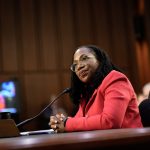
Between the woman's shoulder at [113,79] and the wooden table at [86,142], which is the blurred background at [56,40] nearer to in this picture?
the woman's shoulder at [113,79]

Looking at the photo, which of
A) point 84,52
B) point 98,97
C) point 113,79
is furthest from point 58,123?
point 84,52

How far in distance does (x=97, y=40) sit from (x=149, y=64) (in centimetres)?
124

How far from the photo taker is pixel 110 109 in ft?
6.24

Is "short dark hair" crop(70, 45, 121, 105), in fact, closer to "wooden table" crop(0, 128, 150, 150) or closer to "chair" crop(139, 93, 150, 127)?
"chair" crop(139, 93, 150, 127)

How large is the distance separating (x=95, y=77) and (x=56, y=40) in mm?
4289

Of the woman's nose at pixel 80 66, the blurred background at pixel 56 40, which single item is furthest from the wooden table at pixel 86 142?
the blurred background at pixel 56 40

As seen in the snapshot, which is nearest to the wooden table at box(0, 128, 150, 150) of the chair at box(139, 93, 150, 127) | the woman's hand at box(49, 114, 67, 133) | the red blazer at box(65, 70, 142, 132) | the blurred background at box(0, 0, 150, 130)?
the red blazer at box(65, 70, 142, 132)

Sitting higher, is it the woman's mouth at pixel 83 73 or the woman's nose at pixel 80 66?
the woman's nose at pixel 80 66

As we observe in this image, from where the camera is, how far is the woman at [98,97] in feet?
6.27

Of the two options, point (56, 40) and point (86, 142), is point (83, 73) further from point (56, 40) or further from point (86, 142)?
point (56, 40)

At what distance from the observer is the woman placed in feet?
6.27

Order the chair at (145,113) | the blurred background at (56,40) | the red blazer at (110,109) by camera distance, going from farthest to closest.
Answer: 1. the blurred background at (56,40)
2. the chair at (145,113)
3. the red blazer at (110,109)

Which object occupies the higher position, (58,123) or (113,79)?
(113,79)

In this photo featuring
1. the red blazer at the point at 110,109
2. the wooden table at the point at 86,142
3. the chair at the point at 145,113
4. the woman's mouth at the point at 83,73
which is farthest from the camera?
the woman's mouth at the point at 83,73
